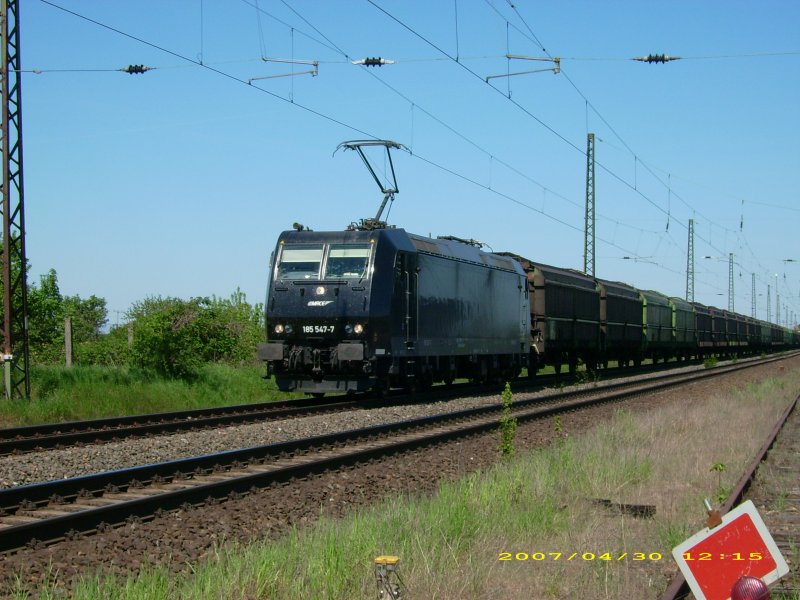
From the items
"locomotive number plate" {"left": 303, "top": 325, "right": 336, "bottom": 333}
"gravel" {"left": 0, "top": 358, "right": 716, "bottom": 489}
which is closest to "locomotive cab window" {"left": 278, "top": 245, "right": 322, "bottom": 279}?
"locomotive number plate" {"left": 303, "top": 325, "right": 336, "bottom": 333}

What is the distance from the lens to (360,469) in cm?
1119

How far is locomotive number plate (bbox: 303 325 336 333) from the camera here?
18.7m

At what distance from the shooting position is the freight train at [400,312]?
18641 millimetres

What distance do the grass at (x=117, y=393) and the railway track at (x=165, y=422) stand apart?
1.87 metres

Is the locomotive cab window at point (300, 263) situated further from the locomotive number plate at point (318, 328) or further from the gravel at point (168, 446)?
the gravel at point (168, 446)

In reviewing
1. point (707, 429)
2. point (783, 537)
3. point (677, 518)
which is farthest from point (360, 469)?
point (707, 429)

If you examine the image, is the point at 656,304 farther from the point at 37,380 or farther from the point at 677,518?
the point at 677,518

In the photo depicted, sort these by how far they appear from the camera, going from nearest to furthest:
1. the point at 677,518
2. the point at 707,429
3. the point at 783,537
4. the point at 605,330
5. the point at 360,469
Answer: the point at 783,537 → the point at 677,518 → the point at 360,469 → the point at 707,429 → the point at 605,330

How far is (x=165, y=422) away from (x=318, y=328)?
12.6ft

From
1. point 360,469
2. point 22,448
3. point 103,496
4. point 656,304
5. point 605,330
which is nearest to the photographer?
point 103,496

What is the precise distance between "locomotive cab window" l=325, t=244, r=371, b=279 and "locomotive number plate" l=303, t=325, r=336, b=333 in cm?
104

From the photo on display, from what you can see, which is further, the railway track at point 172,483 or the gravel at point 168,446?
the gravel at point 168,446

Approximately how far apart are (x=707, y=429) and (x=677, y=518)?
307 inches

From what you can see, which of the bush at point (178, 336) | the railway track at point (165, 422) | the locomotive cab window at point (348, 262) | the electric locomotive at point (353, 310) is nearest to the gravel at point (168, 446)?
the railway track at point (165, 422)
